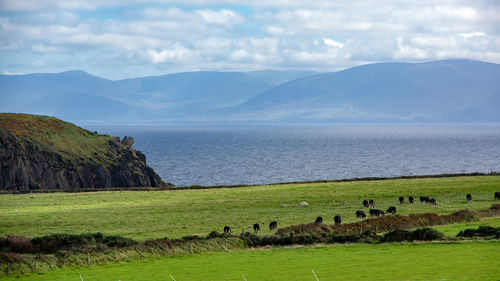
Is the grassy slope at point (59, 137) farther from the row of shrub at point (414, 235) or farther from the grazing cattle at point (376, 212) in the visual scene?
the row of shrub at point (414, 235)

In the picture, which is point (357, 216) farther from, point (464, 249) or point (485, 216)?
point (464, 249)

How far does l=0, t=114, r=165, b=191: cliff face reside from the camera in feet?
353

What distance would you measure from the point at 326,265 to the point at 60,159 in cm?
8709

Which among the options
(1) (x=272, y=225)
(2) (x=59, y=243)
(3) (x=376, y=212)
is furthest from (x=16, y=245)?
(3) (x=376, y=212)

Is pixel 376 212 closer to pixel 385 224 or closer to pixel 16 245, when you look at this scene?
pixel 385 224

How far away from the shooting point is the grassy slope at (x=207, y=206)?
55438mm

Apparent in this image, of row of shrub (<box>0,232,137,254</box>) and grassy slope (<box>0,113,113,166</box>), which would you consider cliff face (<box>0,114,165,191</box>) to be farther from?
row of shrub (<box>0,232,137,254</box>)

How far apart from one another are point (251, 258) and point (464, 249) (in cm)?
1410

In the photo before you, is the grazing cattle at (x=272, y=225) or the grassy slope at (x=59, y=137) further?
the grassy slope at (x=59, y=137)

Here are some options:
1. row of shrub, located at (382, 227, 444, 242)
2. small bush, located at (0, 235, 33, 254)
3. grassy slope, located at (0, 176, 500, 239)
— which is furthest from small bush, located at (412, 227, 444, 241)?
small bush, located at (0, 235, 33, 254)

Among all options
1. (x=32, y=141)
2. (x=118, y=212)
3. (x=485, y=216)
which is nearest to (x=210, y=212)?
(x=118, y=212)

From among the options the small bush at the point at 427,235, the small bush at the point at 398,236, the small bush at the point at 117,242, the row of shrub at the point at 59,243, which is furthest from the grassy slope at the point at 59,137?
the small bush at the point at 427,235

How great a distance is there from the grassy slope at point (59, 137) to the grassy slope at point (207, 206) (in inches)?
1184

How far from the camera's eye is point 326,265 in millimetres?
36406
